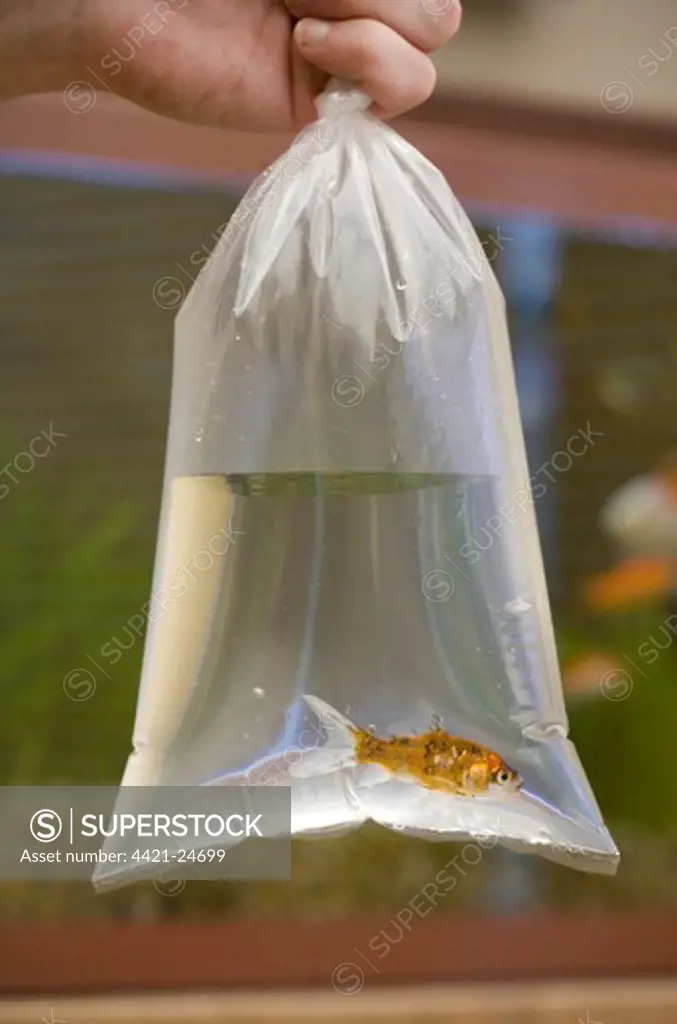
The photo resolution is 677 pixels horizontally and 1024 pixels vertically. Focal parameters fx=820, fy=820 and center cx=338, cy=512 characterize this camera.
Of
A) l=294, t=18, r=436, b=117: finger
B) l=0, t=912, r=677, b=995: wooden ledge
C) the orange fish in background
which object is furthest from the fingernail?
l=0, t=912, r=677, b=995: wooden ledge

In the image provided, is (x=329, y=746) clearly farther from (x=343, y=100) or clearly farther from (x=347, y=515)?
(x=343, y=100)

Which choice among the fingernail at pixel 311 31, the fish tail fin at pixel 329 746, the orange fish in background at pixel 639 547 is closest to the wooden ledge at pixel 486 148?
the orange fish in background at pixel 639 547

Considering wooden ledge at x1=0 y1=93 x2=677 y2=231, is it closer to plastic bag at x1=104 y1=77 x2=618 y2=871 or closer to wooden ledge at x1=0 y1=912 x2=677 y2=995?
plastic bag at x1=104 y1=77 x2=618 y2=871

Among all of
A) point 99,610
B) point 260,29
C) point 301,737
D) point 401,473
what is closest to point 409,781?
point 301,737

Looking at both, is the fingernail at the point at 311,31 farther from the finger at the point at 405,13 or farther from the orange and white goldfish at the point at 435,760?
the orange and white goldfish at the point at 435,760

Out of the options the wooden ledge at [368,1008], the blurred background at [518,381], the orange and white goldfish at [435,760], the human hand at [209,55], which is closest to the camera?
the orange and white goldfish at [435,760]

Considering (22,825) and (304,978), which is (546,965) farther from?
(22,825)

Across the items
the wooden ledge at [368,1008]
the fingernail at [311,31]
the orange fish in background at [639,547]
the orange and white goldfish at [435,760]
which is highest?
the fingernail at [311,31]

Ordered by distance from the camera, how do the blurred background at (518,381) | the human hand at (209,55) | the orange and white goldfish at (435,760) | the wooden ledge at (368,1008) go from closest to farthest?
the orange and white goldfish at (435,760) → the human hand at (209,55) → the wooden ledge at (368,1008) → the blurred background at (518,381)

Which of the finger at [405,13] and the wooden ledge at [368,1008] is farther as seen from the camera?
the wooden ledge at [368,1008]
